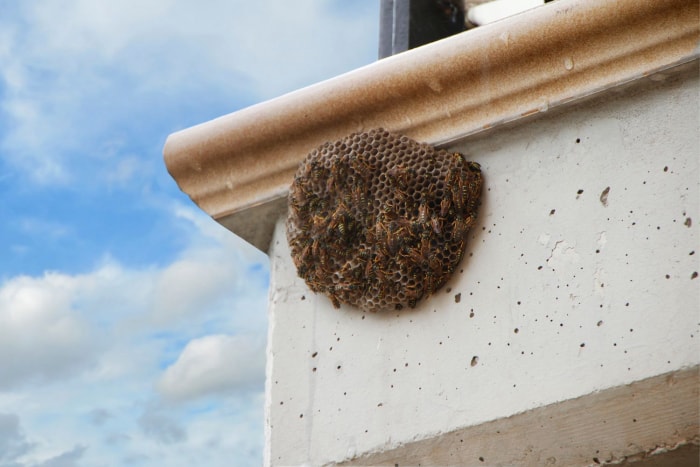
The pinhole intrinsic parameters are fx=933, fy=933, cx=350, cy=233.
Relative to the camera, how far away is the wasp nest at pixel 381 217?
5.28 ft

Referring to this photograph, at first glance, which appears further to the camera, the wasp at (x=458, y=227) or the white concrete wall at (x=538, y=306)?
the wasp at (x=458, y=227)

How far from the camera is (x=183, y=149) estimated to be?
6.12ft

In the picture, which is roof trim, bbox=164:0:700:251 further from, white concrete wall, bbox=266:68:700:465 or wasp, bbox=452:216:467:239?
wasp, bbox=452:216:467:239

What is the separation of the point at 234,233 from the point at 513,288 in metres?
0.65

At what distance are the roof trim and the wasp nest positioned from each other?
0.18 feet

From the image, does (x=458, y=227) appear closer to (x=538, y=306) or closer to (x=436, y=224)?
(x=436, y=224)

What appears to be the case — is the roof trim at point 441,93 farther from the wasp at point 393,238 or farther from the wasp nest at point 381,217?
the wasp at point 393,238

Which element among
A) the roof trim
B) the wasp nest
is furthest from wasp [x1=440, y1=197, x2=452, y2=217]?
the roof trim

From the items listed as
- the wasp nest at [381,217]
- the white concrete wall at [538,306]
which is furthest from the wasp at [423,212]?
the white concrete wall at [538,306]

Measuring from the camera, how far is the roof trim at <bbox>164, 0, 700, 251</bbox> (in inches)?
59.5

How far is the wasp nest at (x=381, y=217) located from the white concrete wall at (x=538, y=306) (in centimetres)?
5

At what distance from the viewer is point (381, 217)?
5.36 feet

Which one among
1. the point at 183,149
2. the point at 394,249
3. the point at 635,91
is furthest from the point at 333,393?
the point at 635,91

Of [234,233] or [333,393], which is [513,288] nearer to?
[333,393]
